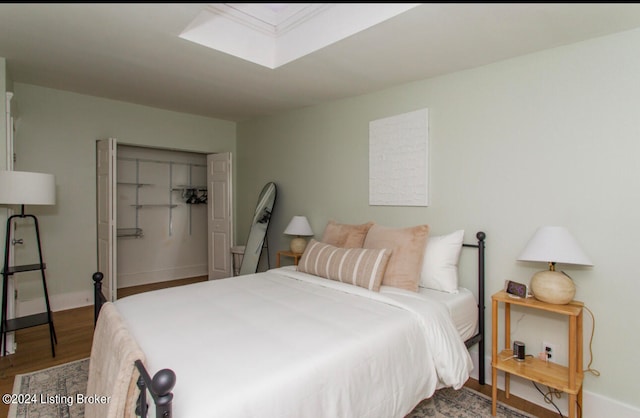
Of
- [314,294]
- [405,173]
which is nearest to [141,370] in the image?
[314,294]

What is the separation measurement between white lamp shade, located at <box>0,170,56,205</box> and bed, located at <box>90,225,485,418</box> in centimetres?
116

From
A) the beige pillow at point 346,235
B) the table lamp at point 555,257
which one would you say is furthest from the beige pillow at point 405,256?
the table lamp at point 555,257

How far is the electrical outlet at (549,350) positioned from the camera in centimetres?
232

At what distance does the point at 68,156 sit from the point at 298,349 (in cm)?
373

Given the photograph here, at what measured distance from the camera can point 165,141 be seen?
179 inches

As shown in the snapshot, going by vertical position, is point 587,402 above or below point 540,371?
below

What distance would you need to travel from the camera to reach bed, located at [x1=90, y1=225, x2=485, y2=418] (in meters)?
1.32

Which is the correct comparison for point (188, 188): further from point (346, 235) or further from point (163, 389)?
point (163, 389)

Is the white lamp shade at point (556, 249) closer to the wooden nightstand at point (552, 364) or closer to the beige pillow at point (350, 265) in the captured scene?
the wooden nightstand at point (552, 364)

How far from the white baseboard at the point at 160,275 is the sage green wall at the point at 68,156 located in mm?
929

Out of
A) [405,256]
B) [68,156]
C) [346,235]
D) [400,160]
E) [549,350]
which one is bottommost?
[549,350]

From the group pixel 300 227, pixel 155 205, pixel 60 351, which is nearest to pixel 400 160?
pixel 300 227

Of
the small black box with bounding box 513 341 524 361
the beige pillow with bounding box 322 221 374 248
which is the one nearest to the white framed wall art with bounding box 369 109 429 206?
the beige pillow with bounding box 322 221 374 248

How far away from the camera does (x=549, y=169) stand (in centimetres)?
235
